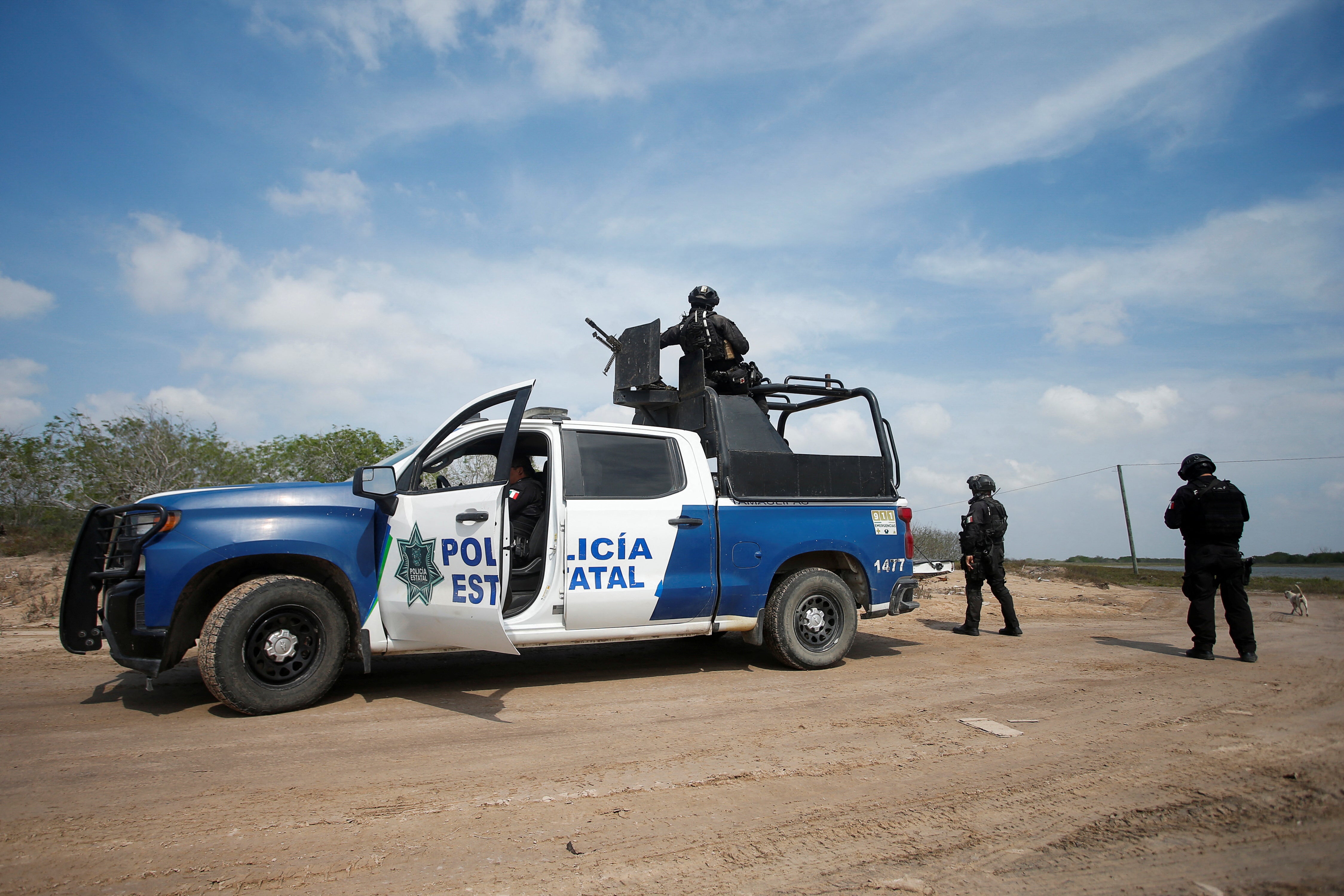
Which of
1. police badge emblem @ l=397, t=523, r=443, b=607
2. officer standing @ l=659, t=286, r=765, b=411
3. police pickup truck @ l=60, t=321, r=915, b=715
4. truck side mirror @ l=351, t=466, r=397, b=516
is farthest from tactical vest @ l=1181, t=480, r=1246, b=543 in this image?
truck side mirror @ l=351, t=466, r=397, b=516

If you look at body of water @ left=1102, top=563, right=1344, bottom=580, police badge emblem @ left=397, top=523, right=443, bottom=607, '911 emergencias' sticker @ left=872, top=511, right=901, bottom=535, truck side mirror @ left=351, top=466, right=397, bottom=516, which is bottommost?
body of water @ left=1102, top=563, right=1344, bottom=580

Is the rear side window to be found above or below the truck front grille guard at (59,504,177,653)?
above

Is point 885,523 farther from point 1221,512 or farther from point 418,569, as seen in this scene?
point 418,569

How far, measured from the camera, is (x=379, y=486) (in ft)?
16.1

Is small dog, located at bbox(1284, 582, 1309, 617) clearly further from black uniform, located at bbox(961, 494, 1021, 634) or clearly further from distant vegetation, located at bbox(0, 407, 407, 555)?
distant vegetation, located at bbox(0, 407, 407, 555)

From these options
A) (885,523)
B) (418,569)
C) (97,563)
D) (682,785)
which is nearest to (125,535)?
(97,563)

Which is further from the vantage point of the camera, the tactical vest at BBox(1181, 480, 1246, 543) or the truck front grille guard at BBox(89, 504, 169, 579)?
the tactical vest at BBox(1181, 480, 1246, 543)

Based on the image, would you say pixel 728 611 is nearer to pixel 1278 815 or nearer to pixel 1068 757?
pixel 1068 757

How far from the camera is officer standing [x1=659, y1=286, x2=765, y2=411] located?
705cm

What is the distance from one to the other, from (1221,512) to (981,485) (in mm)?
2433

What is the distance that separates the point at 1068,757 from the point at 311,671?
181 inches

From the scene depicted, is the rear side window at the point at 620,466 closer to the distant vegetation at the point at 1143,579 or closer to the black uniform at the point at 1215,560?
the black uniform at the point at 1215,560

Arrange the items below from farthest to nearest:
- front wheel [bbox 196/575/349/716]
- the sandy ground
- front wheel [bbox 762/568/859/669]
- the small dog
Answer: the small dog, front wheel [bbox 762/568/859/669], front wheel [bbox 196/575/349/716], the sandy ground

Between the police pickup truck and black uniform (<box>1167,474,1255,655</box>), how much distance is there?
2.81 m
